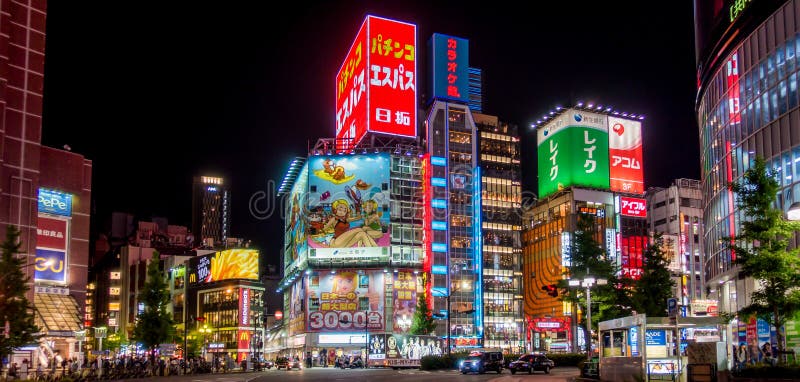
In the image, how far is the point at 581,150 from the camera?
479 feet

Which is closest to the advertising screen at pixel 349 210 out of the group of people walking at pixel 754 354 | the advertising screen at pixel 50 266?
the advertising screen at pixel 50 266

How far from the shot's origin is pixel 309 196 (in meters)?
116

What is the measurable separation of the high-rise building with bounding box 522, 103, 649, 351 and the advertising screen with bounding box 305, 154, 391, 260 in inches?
1544

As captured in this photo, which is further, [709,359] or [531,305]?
[531,305]

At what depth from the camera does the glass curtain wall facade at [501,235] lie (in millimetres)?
135625

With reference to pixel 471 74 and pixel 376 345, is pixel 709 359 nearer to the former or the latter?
pixel 376 345

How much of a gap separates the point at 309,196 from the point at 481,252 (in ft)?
101

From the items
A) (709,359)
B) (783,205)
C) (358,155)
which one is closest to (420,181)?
(358,155)

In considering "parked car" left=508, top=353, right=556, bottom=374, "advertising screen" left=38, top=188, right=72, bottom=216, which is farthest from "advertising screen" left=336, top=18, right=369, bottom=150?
"parked car" left=508, top=353, right=556, bottom=374

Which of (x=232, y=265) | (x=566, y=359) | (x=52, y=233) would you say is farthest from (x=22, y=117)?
(x=232, y=265)

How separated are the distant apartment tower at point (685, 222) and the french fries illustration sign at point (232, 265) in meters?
78.0

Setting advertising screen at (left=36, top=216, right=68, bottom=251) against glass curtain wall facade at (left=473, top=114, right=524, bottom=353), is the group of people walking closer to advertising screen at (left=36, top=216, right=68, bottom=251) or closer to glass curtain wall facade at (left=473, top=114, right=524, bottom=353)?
advertising screen at (left=36, top=216, right=68, bottom=251)

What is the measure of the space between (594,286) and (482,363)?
36.1 feet

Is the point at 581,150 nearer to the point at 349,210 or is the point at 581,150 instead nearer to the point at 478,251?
the point at 478,251
